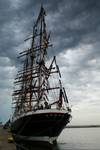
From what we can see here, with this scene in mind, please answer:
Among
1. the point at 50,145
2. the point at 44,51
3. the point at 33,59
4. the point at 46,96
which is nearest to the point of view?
the point at 50,145

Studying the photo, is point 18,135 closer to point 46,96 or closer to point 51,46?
point 46,96

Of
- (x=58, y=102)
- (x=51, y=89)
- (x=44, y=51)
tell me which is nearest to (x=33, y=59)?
(x=44, y=51)

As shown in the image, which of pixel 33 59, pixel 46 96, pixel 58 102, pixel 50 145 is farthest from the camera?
pixel 33 59

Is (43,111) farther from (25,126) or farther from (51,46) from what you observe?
(51,46)

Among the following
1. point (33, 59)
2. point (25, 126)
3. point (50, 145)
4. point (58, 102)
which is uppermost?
point (33, 59)

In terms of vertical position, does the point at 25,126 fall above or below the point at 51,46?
below

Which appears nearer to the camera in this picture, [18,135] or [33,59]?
[18,135]

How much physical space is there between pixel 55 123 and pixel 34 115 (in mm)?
3918

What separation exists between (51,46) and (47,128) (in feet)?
82.4

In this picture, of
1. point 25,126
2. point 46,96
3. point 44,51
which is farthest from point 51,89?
point 25,126

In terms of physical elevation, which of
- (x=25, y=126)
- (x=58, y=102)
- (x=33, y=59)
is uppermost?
(x=33, y=59)

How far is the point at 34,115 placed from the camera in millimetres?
49375

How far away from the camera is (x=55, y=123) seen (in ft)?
165

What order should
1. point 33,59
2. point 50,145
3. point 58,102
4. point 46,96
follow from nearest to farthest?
point 50,145 → point 58,102 → point 46,96 → point 33,59
